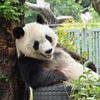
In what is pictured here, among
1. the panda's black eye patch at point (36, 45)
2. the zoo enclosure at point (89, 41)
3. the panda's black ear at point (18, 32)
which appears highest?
the panda's black ear at point (18, 32)

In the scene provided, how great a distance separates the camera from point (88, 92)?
8.45ft

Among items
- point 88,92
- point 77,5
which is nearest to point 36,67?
point 88,92

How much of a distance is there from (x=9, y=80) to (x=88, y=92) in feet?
4.62

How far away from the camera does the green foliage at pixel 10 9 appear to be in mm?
3630

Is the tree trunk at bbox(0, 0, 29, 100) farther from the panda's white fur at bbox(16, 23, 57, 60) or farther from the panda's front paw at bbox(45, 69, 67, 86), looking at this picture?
the panda's front paw at bbox(45, 69, 67, 86)

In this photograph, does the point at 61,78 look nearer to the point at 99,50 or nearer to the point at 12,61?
the point at 12,61

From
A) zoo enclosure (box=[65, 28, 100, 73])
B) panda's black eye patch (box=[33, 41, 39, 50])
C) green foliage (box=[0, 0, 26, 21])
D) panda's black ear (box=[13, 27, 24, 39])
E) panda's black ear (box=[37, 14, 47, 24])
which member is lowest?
zoo enclosure (box=[65, 28, 100, 73])

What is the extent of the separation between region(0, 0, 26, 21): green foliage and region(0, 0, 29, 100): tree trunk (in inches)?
3.8

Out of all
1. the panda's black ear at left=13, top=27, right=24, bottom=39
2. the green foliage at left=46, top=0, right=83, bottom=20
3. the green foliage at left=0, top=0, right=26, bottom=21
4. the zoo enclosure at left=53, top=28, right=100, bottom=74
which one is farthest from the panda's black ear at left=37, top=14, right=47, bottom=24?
the green foliage at left=46, top=0, right=83, bottom=20

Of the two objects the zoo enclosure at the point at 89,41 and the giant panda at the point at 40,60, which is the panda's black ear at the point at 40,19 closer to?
the giant panda at the point at 40,60

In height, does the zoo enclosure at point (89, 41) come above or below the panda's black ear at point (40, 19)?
below

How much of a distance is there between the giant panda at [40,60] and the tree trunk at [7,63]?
0.12 metres

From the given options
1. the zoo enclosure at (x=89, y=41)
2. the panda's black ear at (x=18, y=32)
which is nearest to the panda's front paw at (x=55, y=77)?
the panda's black ear at (x=18, y=32)

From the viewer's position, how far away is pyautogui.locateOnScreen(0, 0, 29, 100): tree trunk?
3773 millimetres
